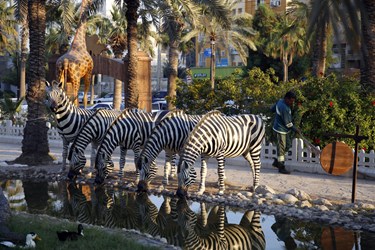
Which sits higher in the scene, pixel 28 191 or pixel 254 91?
pixel 254 91

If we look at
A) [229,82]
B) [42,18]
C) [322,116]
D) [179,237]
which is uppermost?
[42,18]

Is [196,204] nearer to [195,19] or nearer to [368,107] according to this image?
[368,107]

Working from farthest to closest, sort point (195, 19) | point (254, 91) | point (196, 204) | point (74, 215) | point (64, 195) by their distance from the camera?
point (195, 19)
point (254, 91)
point (64, 195)
point (196, 204)
point (74, 215)

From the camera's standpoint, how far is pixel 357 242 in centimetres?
871

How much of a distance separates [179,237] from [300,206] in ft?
9.87

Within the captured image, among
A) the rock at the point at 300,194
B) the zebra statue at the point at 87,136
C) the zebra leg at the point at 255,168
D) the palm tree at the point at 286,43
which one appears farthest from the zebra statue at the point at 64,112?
the palm tree at the point at 286,43

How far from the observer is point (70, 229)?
8234 millimetres

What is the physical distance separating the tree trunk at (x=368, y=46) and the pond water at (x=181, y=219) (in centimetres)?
726

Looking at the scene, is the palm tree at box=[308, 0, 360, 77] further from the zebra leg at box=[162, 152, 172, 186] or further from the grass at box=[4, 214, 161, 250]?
the grass at box=[4, 214, 161, 250]

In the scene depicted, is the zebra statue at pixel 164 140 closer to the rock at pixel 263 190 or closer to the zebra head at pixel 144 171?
the zebra head at pixel 144 171

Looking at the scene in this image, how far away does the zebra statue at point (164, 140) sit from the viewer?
39.2 feet

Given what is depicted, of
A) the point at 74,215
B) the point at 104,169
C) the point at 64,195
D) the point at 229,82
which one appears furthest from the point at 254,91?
the point at 74,215

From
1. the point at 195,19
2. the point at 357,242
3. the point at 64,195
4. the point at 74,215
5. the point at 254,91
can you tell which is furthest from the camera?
the point at 195,19

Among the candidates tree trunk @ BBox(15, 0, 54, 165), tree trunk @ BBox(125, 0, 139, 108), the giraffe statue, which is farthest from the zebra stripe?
the giraffe statue
